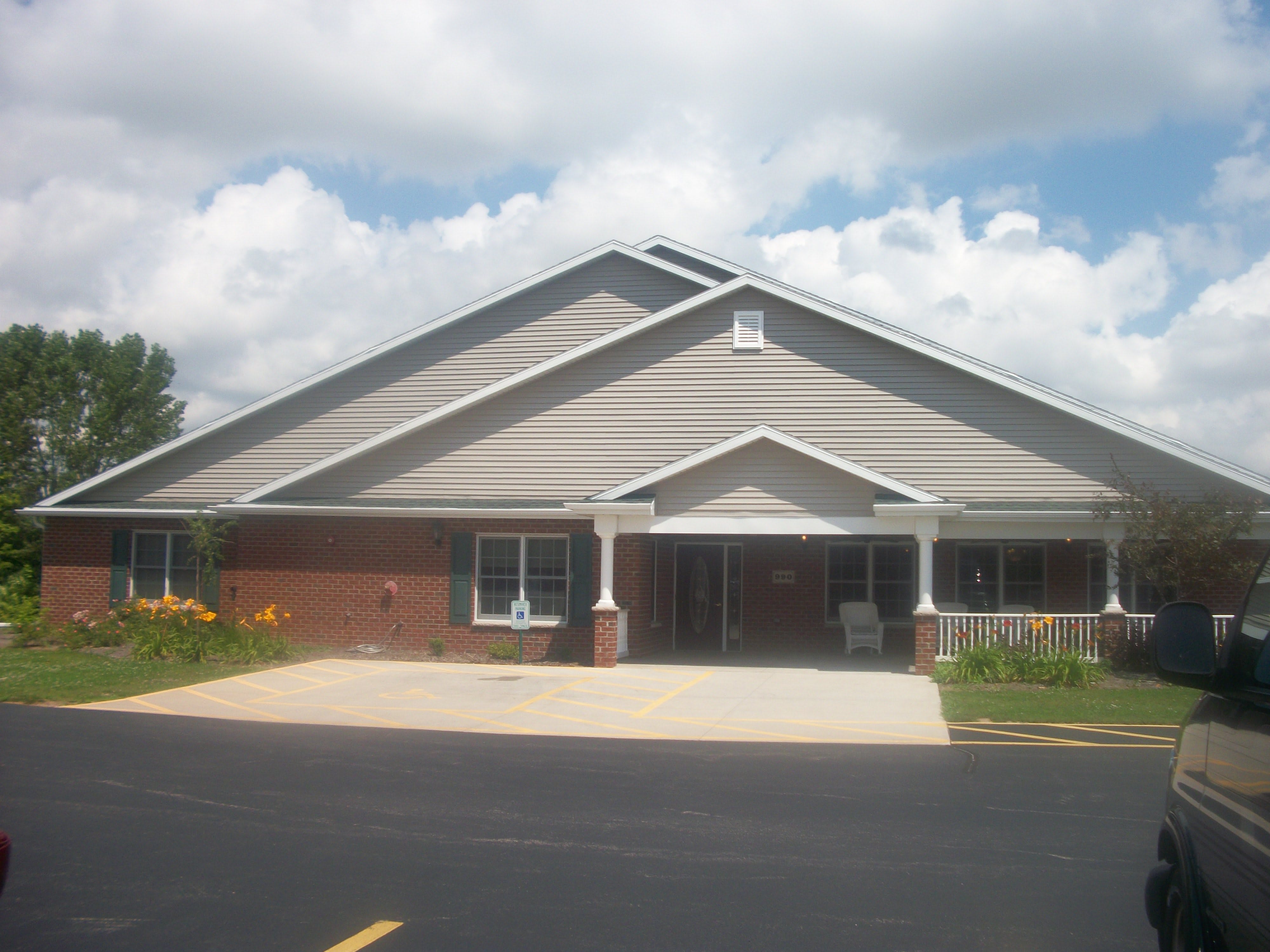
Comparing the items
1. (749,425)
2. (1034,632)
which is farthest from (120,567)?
(1034,632)

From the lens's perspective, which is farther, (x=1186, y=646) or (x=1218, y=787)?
(x=1186, y=646)

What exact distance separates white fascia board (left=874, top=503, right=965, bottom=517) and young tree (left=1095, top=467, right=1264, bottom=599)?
227cm

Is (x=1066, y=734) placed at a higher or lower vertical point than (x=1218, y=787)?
lower

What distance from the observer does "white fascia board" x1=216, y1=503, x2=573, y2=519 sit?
58.2 ft

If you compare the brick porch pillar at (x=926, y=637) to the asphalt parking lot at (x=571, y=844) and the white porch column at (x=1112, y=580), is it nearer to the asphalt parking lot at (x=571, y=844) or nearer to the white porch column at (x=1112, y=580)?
the white porch column at (x=1112, y=580)

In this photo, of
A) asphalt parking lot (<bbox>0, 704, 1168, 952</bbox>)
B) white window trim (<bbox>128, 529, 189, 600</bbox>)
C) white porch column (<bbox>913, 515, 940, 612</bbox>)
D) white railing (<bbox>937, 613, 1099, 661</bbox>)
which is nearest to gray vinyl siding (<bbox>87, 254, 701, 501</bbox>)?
white window trim (<bbox>128, 529, 189, 600</bbox>)

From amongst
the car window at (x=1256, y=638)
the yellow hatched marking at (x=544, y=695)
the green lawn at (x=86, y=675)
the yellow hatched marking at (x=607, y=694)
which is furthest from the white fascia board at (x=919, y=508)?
the car window at (x=1256, y=638)

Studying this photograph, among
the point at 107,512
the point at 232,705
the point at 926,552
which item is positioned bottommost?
the point at 232,705

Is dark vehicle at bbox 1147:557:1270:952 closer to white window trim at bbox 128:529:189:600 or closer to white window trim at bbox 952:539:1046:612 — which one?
white window trim at bbox 952:539:1046:612

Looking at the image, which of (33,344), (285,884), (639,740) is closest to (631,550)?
(639,740)

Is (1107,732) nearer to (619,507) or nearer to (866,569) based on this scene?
(619,507)

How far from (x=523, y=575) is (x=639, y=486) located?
124 inches

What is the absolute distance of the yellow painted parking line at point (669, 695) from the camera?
42.7 feet

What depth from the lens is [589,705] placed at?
13492 mm
